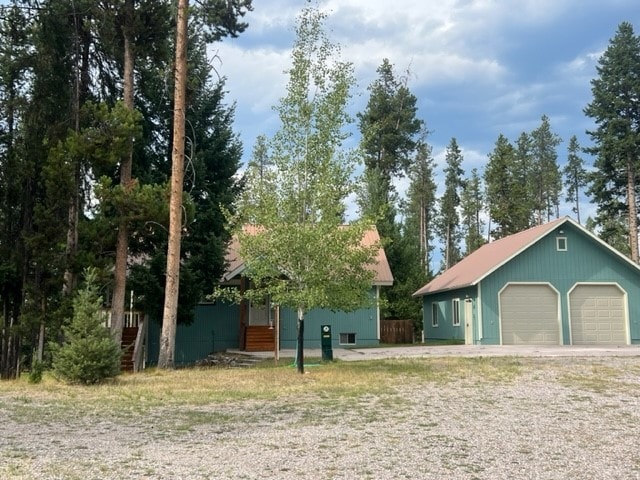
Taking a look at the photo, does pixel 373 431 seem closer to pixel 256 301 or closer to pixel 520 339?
pixel 256 301

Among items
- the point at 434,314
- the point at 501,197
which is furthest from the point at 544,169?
the point at 434,314

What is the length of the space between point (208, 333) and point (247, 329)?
1947 millimetres

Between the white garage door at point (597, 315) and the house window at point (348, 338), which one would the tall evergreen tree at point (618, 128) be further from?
the house window at point (348, 338)

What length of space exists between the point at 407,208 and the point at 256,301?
39892 millimetres

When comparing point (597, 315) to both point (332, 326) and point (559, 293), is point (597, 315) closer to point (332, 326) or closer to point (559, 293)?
point (559, 293)

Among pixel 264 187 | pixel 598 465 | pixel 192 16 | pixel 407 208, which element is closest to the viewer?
pixel 598 465

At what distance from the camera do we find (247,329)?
22938 millimetres

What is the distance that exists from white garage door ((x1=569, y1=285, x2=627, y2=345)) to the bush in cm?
1739

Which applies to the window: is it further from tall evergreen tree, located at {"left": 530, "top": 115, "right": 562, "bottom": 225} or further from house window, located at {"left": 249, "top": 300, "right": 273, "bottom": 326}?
tall evergreen tree, located at {"left": 530, "top": 115, "right": 562, "bottom": 225}

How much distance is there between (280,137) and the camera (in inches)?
571

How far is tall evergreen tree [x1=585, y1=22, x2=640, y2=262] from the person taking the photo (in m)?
34.2

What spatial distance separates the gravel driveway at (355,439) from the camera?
571cm

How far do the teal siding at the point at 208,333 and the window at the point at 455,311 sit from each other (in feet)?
29.8

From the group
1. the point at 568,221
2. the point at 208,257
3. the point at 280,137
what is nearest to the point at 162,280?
the point at 208,257
